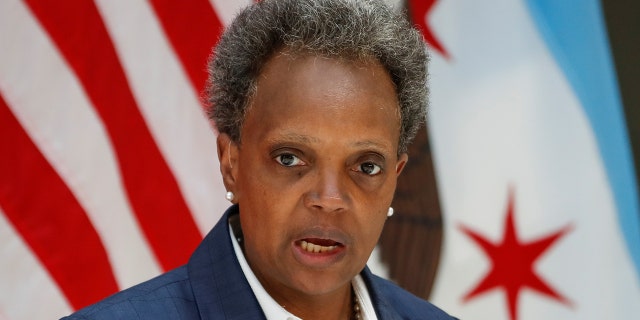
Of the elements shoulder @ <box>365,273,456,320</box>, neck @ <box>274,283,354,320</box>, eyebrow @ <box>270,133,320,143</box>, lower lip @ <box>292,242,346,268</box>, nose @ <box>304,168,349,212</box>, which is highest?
eyebrow @ <box>270,133,320,143</box>

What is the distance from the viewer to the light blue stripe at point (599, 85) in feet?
9.82

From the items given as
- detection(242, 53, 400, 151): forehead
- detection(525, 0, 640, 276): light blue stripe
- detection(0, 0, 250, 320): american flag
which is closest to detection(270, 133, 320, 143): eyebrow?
detection(242, 53, 400, 151): forehead

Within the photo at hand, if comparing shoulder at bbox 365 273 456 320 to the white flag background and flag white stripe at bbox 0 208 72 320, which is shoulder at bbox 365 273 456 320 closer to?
the white flag background

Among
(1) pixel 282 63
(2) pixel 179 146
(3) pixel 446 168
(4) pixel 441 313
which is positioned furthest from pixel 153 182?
(1) pixel 282 63

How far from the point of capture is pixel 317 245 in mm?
1649

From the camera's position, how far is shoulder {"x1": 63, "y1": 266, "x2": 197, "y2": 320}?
1604mm

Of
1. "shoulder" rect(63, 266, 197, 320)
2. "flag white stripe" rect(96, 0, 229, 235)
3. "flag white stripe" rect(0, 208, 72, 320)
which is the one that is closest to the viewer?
"shoulder" rect(63, 266, 197, 320)

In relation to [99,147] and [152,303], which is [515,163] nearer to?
[99,147]

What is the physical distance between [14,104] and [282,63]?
127cm

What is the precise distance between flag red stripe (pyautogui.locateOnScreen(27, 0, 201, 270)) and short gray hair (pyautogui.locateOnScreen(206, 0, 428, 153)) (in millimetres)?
1023

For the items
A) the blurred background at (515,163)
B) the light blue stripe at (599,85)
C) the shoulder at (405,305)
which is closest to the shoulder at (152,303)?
the shoulder at (405,305)

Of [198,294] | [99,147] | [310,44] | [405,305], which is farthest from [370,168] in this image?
[99,147]

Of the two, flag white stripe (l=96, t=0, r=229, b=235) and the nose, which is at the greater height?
flag white stripe (l=96, t=0, r=229, b=235)

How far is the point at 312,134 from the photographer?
1.62m
